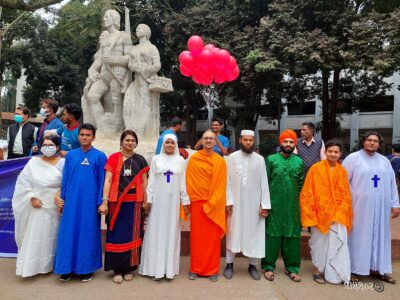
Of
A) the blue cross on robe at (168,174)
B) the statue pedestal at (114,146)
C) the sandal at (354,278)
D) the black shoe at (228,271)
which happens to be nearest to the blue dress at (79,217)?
the blue cross on robe at (168,174)

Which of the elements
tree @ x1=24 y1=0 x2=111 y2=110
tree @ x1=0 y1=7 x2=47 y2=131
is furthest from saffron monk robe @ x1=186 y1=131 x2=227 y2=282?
tree @ x1=0 y1=7 x2=47 y2=131

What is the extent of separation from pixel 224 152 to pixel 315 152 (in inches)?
54.0

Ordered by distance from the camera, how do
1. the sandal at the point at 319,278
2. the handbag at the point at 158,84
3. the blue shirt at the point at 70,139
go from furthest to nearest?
the handbag at the point at 158,84 → the blue shirt at the point at 70,139 → the sandal at the point at 319,278

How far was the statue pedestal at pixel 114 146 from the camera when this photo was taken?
6.64m

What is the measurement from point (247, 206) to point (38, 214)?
199 cm

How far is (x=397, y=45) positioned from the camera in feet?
36.1

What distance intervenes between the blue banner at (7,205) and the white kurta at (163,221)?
5.43 ft

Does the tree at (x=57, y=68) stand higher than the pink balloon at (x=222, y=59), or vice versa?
the tree at (x=57, y=68)

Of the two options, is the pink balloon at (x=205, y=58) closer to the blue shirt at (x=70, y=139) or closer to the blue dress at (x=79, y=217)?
the blue shirt at (x=70, y=139)

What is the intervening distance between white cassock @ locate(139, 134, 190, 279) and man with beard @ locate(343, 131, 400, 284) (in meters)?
1.71

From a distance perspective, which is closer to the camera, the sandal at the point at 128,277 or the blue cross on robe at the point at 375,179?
the sandal at the point at 128,277

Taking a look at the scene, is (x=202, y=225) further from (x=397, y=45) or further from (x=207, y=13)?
(x=207, y=13)

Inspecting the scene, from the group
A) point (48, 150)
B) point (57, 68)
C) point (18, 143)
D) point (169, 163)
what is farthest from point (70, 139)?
point (57, 68)

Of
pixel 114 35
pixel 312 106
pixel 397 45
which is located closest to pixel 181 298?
pixel 114 35
